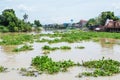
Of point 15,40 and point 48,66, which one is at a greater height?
point 48,66

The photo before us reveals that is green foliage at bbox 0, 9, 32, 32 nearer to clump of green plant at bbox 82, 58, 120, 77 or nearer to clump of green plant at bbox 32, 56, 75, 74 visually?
clump of green plant at bbox 32, 56, 75, 74

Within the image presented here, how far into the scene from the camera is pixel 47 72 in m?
12.5

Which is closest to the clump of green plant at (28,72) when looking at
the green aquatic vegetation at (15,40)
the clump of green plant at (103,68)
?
the clump of green plant at (103,68)

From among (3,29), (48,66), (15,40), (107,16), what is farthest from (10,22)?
(48,66)

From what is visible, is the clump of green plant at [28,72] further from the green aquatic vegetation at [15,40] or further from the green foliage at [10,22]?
the green foliage at [10,22]

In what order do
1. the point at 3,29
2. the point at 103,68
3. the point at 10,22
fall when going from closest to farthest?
the point at 103,68 → the point at 3,29 → the point at 10,22

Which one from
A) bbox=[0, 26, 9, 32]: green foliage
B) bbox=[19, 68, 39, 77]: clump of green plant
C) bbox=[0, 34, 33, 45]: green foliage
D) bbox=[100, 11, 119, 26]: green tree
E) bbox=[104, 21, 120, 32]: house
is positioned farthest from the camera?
bbox=[100, 11, 119, 26]: green tree

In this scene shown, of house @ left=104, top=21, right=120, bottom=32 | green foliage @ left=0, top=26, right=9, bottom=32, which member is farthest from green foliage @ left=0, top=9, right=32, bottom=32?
house @ left=104, top=21, right=120, bottom=32

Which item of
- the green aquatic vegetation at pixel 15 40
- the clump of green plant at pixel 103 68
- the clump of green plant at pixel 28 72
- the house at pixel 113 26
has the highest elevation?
the clump of green plant at pixel 28 72

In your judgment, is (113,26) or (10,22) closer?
(113,26)

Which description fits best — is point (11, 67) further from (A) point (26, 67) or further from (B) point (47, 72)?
(B) point (47, 72)

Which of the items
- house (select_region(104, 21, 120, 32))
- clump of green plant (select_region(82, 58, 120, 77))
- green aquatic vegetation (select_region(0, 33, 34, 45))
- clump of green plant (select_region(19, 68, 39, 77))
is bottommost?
house (select_region(104, 21, 120, 32))

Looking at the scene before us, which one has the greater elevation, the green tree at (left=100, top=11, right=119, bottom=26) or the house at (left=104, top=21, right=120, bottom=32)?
the green tree at (left=100, top=11, right=119, bottom=26)

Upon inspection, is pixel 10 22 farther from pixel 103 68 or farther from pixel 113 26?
pixel 103 68
